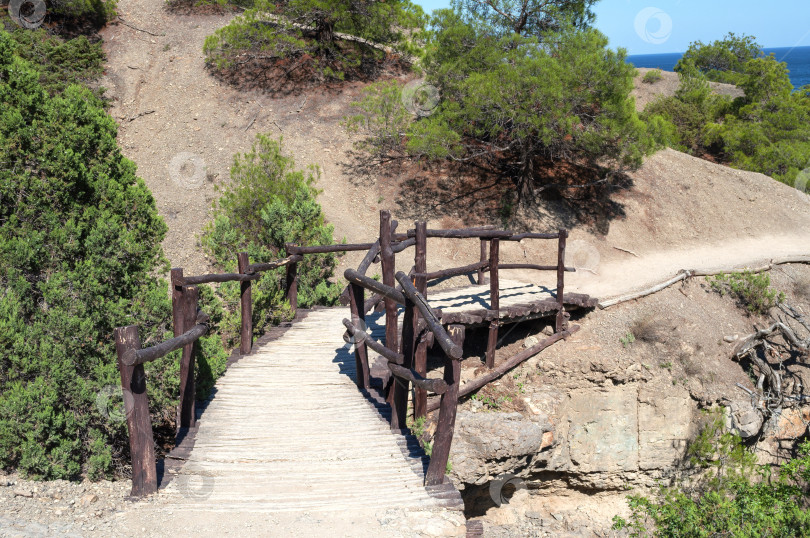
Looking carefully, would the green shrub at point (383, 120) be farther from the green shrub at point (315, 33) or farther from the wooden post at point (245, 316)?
the wooden post at point (245, 316)

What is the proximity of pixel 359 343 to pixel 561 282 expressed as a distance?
17.4 ft

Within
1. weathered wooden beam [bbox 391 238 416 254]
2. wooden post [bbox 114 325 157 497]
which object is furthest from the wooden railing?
wooden post [bbox 114 325 157 497]

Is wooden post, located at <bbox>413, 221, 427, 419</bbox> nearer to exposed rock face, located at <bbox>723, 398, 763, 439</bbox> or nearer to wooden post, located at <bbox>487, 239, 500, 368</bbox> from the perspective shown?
wooden post, located at <bbox>487, 239, 500, 368</bbox>

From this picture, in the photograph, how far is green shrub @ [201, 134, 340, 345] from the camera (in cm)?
863

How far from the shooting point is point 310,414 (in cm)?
563

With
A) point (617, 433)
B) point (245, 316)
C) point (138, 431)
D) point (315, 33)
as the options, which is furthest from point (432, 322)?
point (315, 33)

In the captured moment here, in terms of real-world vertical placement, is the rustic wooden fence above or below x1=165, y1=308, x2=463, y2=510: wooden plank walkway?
above

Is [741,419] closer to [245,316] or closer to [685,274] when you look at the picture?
[685,274]

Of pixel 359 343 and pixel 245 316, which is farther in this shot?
pixel 245 316

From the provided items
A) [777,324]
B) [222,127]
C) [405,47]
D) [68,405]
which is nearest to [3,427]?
[68,405]

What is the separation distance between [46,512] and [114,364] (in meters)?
1.82

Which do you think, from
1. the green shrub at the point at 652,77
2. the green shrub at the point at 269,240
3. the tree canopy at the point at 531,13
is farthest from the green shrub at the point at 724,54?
the green shrub at the point at 269,240

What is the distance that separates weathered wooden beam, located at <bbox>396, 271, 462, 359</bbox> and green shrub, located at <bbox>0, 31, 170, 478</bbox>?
2.81 metres

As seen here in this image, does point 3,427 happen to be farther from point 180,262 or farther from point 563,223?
point 563,223
